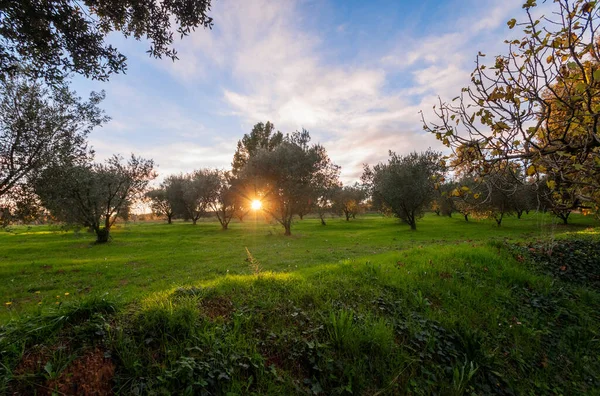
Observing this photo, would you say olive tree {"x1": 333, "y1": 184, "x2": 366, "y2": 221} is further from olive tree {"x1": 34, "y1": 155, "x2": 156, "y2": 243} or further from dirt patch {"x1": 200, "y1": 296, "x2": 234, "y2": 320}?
dirt patch {"x1": 200, "y1": 296, "x2": 234, "y2": 320}

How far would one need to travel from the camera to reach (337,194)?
214ft

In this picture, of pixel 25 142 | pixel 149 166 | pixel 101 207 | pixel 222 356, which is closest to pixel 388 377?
pixel 222 356

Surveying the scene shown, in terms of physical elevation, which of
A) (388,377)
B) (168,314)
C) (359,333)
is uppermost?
(168,314)

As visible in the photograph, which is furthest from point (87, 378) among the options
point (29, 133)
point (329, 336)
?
point (29, 133)

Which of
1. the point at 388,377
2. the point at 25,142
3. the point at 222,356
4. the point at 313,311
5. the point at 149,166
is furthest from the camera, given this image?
the point at 149,166

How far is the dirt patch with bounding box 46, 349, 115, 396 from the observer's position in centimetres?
294

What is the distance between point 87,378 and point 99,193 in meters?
30.4

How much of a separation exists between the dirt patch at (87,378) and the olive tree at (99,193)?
18.2m

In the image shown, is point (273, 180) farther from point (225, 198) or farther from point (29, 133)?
point (29, 133)

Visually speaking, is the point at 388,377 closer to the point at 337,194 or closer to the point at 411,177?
the point at 411,177

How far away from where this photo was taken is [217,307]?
497 centimetres

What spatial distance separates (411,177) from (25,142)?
3940 cm

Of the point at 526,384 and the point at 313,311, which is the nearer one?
the point at 526,384

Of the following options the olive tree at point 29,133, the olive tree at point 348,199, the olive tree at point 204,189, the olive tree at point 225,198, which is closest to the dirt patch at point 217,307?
the olive tree at point 29,133
